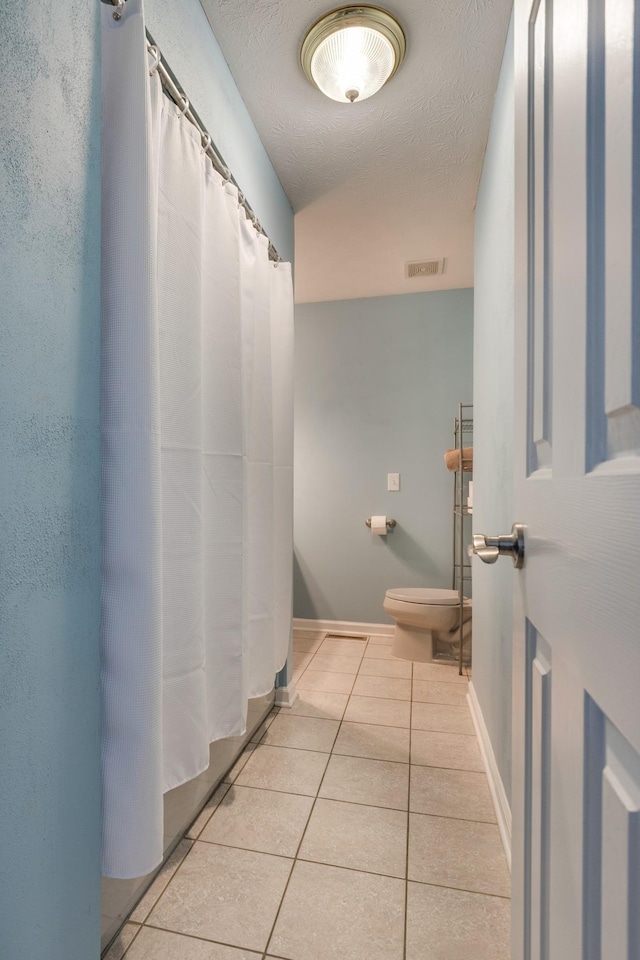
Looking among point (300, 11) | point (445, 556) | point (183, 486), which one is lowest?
point (445, 556)

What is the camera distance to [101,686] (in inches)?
38.0

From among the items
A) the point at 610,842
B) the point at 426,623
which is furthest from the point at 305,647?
the point at 610,842

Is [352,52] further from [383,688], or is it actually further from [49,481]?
[383,688]

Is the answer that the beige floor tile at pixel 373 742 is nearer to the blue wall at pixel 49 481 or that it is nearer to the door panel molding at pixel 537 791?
the blue wall at pixel 49 481

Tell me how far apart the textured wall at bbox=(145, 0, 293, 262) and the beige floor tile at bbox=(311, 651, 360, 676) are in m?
2.24

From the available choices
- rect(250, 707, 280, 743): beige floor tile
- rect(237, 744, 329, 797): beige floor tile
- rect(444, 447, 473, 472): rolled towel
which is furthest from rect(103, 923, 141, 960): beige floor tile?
rect(444, 447, 473, 472): rolled towel

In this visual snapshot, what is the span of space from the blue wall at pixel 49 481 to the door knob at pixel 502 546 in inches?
28.0

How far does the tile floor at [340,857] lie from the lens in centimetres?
110

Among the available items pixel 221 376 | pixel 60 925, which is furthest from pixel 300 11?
pixel 60 925

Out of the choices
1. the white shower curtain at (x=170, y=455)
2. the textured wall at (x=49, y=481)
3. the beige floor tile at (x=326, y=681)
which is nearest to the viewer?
the textured wall at (x=49, y=481)

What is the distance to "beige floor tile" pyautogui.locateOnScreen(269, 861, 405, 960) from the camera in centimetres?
108

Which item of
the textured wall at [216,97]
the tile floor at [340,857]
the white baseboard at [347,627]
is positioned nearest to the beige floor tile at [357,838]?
the tile floor at [340,857]

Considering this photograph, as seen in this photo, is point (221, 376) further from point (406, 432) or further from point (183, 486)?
point (406, 432)

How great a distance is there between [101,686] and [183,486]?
1.53 feet
